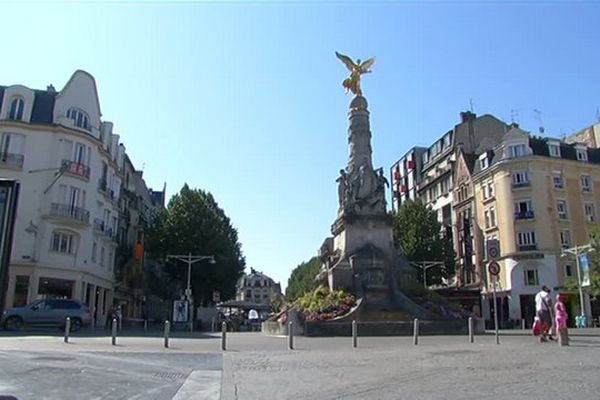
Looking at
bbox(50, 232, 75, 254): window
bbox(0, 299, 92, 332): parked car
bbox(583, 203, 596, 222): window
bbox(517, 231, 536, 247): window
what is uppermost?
bbox(583, 203, 596, 222): window

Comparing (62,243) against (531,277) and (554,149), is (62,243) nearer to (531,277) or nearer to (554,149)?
(531,277)

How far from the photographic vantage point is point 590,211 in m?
56.4

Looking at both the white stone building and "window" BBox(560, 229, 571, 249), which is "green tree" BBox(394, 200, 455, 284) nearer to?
"window" BBox(560, 229, 571, 249)

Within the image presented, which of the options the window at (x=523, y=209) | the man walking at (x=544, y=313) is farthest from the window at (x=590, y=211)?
the man walking at (x=544, y=313)

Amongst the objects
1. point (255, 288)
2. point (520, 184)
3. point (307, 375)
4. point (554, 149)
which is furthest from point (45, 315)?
point (255, 288)

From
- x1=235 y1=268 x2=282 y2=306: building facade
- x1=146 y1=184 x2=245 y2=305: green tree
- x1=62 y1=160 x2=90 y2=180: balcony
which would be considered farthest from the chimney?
x1=235 y1=268 x2=282 y2=306: building facade

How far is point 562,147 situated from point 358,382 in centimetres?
5485

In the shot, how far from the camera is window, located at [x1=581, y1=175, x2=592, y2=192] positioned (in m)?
56.8

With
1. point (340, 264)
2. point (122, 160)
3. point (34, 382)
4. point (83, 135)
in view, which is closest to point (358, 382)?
point (34, 382)

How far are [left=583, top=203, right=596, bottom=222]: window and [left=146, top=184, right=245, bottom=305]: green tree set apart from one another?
34.5m

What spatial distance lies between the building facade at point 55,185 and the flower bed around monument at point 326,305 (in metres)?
22.1

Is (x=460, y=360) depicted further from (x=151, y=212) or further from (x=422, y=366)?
(x=151, y=212)

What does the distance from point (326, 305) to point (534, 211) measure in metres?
33.8

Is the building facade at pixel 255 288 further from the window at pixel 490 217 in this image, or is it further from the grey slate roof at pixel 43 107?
the grey slate roof at pixel 43 107
